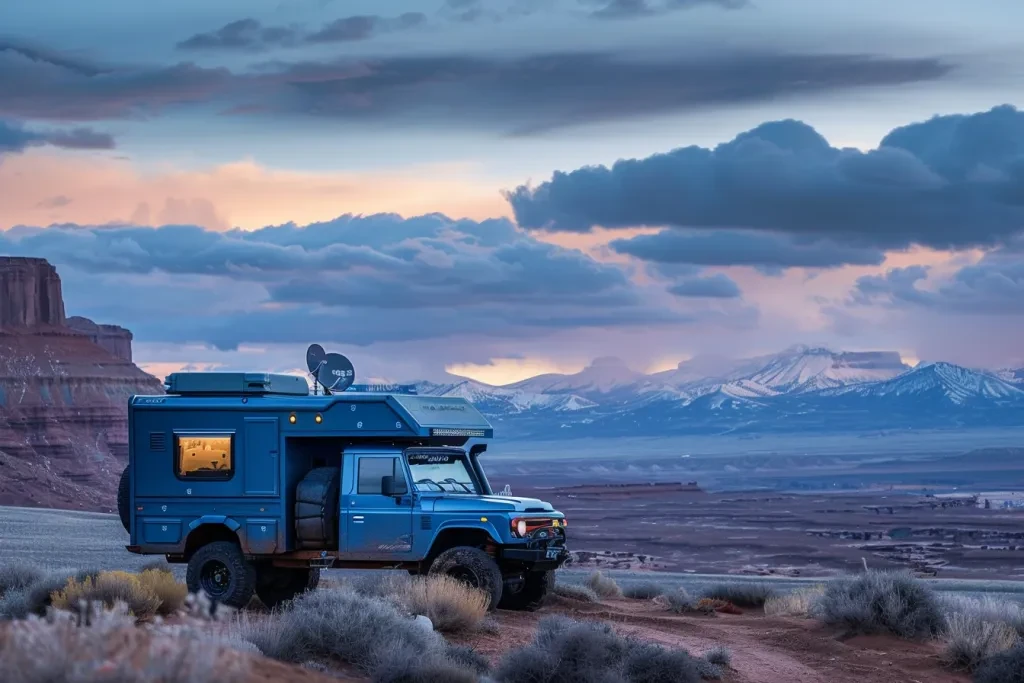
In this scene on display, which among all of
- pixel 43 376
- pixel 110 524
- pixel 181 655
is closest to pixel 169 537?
pixel 181 655

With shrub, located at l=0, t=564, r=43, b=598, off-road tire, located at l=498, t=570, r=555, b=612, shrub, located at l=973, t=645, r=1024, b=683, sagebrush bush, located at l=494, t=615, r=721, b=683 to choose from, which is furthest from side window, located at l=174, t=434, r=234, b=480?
shrub, located at l=973, t=645, r=1024, b=683

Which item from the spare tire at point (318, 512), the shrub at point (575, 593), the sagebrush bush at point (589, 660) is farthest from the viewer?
the shrub at point (575, 593)

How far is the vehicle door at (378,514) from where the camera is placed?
1866cm

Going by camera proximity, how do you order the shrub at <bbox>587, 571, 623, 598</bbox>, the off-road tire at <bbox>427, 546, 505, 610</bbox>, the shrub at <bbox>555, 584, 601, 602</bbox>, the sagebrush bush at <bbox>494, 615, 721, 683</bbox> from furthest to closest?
the shrub at <bbox>587, 571, 623, 598</bbox> < the shrub at <bbox>555, 584, 601, 602</bbox> < the off-road tire at <bbox>427, 546, 505, 610</bbox> < the sagebrush bush at <bbox>494, 615, 721, 683</bbox>

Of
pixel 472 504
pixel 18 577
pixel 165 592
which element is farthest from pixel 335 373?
pixel 18 577

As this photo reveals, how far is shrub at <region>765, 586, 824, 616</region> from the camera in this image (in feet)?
74.9

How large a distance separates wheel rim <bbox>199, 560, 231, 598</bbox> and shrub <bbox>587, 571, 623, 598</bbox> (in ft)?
32.4

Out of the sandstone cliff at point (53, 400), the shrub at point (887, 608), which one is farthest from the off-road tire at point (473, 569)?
the sandstone cliff at point (53, 400)

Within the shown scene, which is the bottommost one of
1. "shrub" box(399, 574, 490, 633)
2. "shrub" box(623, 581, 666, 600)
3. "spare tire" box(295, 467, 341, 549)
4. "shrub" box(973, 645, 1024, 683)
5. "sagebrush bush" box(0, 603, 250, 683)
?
"shrub" box(623, 581, 666, 600)

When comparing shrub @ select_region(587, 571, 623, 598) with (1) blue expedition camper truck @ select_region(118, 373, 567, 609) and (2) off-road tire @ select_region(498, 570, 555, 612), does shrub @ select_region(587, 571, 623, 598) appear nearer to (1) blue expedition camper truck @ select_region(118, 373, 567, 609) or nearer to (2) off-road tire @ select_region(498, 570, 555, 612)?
(2) off-road tire @ select_region(498, 570, 555, 612)

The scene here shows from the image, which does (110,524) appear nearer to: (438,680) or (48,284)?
(438,680)

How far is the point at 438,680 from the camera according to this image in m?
12.7

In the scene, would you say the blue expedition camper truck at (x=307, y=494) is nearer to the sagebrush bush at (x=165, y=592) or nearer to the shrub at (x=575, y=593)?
the sagebrush bush at (x=165, y=592)

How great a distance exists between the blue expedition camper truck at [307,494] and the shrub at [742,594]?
7.98 m
